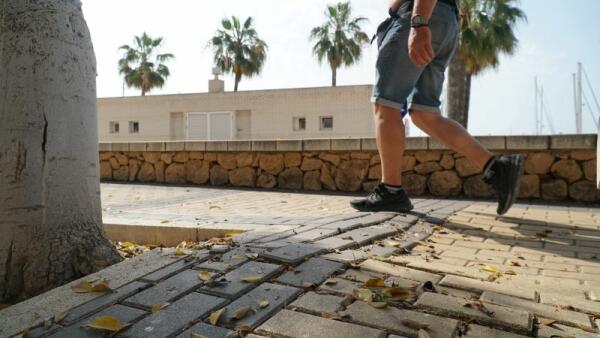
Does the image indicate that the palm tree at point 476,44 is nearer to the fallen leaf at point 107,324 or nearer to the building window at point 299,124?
the building window at point 299,124

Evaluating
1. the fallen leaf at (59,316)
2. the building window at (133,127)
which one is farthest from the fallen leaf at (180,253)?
the building window at (133,127)

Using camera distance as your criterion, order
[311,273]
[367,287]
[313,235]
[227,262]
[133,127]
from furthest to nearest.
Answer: [133,127] → [313,235] → [227,262] → [311,273] → [367,287]

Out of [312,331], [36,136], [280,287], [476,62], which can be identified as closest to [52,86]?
[36,136]

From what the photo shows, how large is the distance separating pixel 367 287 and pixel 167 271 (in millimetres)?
712

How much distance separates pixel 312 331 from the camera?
1.19 meters

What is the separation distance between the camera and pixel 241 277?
155 cm

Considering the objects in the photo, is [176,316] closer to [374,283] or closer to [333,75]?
[374,283]

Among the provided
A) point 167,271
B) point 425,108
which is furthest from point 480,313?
point 425,108

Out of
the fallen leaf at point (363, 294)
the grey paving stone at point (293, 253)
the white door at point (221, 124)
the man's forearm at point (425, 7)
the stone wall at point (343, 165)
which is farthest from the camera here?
the white door at point (221, 124)

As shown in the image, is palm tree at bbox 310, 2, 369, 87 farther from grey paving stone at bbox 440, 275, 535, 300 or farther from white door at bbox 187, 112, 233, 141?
grey paving stone at bbox 440, 275, 535, 300

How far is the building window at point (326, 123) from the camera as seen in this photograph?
21.6 m

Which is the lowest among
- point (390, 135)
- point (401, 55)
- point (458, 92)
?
point (390, 135)

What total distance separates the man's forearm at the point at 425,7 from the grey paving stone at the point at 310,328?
187cm

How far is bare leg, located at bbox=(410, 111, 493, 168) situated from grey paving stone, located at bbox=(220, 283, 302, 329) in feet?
5.64
